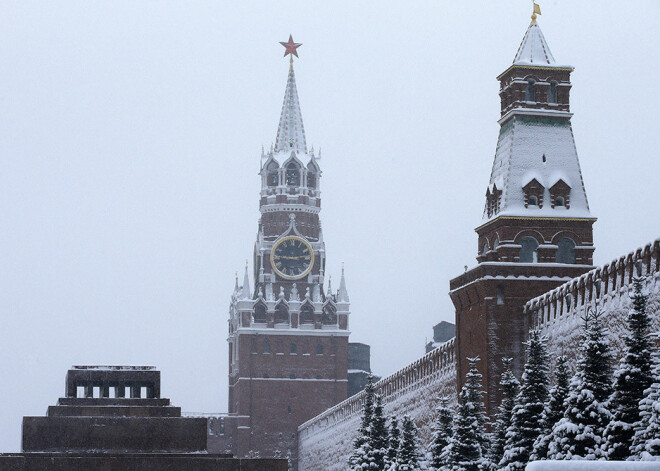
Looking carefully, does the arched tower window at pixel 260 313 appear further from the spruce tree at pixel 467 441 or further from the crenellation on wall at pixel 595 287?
the spruce tree at pixel 467 441

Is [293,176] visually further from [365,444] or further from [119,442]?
[119,442]

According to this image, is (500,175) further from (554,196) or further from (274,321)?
(274,321)

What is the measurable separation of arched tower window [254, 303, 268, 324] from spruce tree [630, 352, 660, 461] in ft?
284

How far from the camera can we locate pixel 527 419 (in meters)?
34.8

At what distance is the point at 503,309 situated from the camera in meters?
46.3

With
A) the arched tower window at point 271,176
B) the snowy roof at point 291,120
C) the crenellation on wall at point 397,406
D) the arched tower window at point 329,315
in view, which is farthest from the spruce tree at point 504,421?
the snowy roof at point 291,120

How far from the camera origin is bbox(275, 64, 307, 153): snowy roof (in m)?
119

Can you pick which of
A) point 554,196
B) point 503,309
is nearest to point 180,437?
point 503,309

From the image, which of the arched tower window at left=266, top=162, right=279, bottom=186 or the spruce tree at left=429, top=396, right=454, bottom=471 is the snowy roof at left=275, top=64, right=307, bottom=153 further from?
the spruce tree at left=429, top=396, right=454, bottom=471

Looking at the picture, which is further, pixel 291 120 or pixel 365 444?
pixel 291 120

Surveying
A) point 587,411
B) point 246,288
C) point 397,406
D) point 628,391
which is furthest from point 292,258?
point 628,391

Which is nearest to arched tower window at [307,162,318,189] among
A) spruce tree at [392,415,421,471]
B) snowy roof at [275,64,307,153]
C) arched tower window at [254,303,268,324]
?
snowy roof at [275,64,307,153]

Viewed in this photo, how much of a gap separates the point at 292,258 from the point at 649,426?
89837 mm

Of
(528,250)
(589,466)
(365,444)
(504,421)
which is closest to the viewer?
(589,466)
